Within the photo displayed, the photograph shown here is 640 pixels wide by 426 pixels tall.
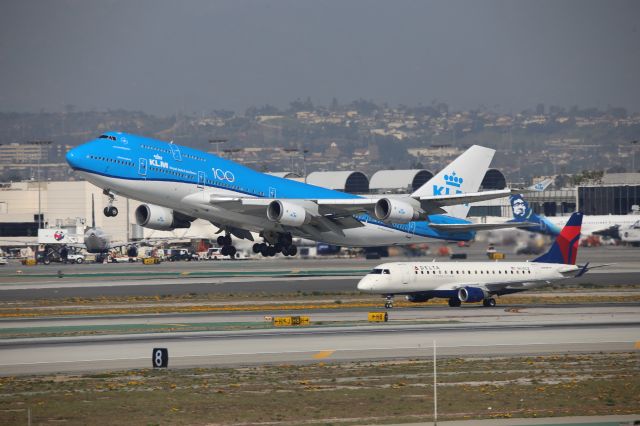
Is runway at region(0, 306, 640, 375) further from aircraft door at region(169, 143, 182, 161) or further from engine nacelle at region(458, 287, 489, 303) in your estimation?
aircraft door at region(169, 143, 182, 161)

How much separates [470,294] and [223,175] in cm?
1679

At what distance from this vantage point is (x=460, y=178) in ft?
255

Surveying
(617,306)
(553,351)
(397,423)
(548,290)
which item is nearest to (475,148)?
(548,290)

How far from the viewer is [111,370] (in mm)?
38625

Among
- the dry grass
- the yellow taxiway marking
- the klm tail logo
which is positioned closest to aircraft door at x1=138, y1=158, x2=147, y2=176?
the klm tail logo

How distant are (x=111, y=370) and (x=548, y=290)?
146 ft

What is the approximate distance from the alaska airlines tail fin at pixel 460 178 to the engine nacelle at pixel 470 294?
46.7ft

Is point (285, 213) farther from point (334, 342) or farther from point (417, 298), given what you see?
point (334, 342)

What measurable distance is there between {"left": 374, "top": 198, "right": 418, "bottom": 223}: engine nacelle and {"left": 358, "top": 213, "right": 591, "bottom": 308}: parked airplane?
395 centimetres

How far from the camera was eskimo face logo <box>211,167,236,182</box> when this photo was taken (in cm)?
6631

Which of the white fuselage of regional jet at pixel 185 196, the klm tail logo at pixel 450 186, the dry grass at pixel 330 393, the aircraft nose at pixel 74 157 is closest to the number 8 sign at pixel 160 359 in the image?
the dry grass at pixel 330 393

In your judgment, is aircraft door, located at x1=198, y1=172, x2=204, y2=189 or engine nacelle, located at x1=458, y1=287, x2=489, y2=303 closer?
engine nacelle, located at x1=458, y1=287, x2=489, y2=303

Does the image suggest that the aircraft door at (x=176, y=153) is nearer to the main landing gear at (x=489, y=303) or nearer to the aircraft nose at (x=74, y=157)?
the aircraft nose at (x=74, y=157)

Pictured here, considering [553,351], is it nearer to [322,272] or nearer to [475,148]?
[475,148]
